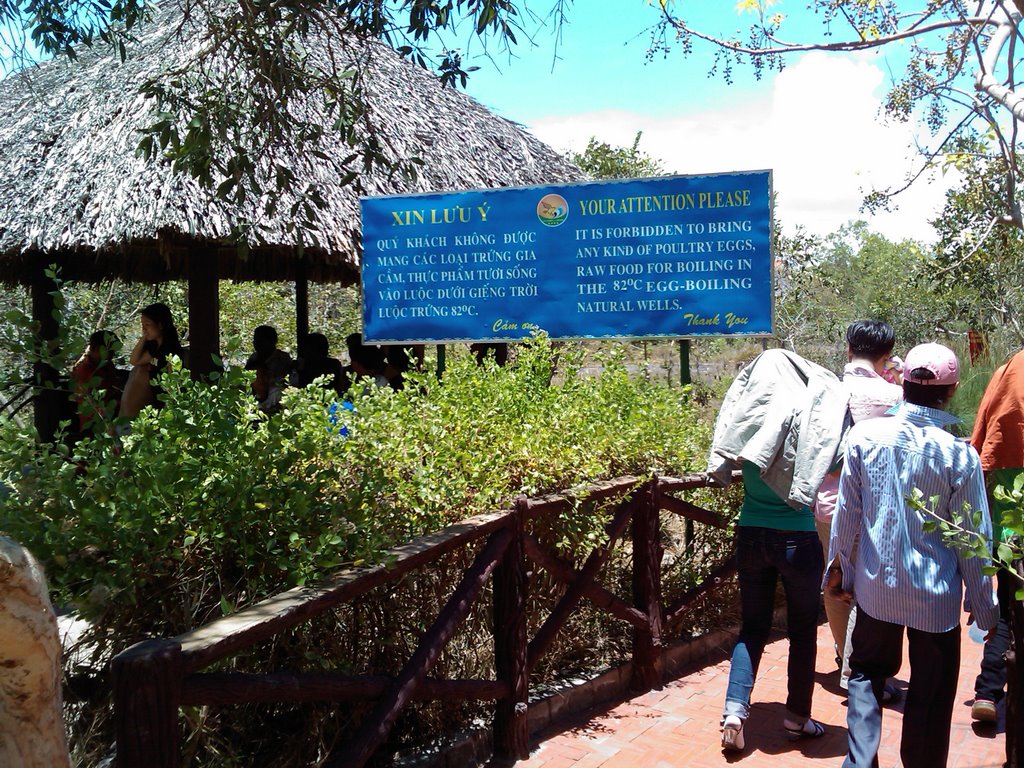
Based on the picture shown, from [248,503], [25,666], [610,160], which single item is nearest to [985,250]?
[610,160]

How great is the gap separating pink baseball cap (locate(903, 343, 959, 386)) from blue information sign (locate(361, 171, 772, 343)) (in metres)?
2.52

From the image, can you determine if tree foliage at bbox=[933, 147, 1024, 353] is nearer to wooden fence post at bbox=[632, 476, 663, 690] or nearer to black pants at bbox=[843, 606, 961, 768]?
wooden fence post at bbox=[632, 476, 663, 690]

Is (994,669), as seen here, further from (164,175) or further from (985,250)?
(985,250)

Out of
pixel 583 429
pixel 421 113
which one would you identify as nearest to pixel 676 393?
pixel 583 429

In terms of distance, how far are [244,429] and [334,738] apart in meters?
1.06

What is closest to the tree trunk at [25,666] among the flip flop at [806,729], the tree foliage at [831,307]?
the flip flop at [806,729]

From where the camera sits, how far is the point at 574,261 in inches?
251

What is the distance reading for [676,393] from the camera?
218 inches

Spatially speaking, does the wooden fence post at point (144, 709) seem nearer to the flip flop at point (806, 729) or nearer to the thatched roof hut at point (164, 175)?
the flip flop at point (806, 729)

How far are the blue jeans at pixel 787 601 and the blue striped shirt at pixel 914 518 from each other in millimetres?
685

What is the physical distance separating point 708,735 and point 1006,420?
6.30 feet

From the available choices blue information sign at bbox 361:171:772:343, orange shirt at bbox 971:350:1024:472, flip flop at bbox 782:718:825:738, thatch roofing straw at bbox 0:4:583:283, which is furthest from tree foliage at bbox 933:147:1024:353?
flip flop at bbox 782:718:825:738

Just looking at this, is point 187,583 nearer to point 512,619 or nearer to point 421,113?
point 512,619

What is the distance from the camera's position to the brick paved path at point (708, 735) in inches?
157
